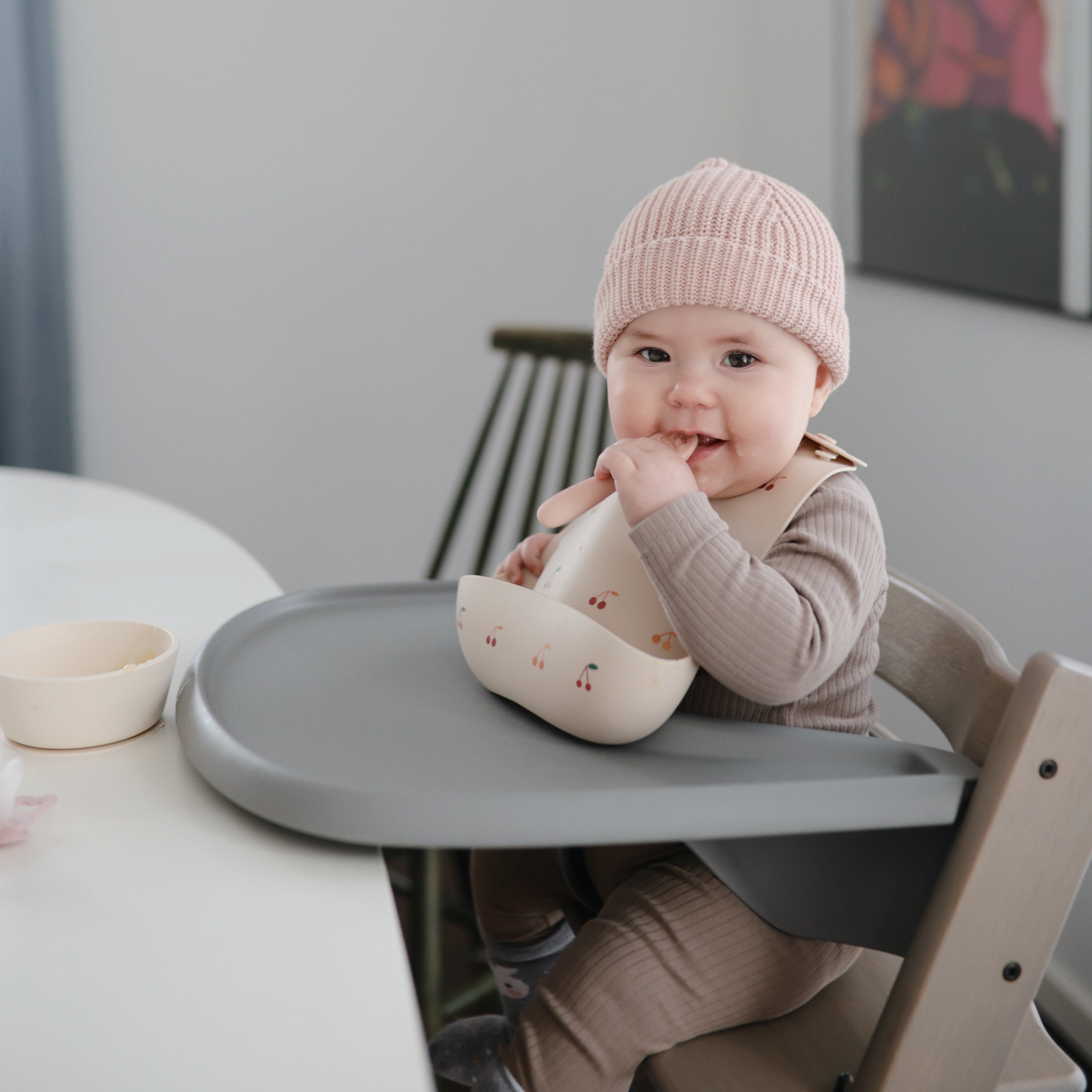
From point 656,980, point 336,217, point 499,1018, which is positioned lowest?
point 499,1018

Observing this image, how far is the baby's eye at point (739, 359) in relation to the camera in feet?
2.34

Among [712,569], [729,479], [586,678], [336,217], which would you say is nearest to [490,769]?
[586,678]

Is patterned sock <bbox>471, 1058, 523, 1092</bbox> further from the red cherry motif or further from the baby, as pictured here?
the red cherry motif

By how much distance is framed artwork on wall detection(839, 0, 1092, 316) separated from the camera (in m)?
1.32

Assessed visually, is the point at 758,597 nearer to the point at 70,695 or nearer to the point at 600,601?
the point at 600,601

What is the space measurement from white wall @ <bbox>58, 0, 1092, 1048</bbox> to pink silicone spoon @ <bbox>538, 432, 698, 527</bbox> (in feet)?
3.99

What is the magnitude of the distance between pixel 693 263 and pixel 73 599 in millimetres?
584

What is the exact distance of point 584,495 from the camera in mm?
712

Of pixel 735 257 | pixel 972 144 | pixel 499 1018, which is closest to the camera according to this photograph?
pixel 735 257

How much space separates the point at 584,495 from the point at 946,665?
279 mm

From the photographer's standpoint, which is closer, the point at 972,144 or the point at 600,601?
the point at 600,601

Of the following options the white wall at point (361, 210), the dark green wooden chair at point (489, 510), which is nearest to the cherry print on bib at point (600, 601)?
the dark green wooden chair at point (489, 510)

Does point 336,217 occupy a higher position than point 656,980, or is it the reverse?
point 336,217

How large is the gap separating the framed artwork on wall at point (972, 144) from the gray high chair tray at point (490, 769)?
0.99 m
